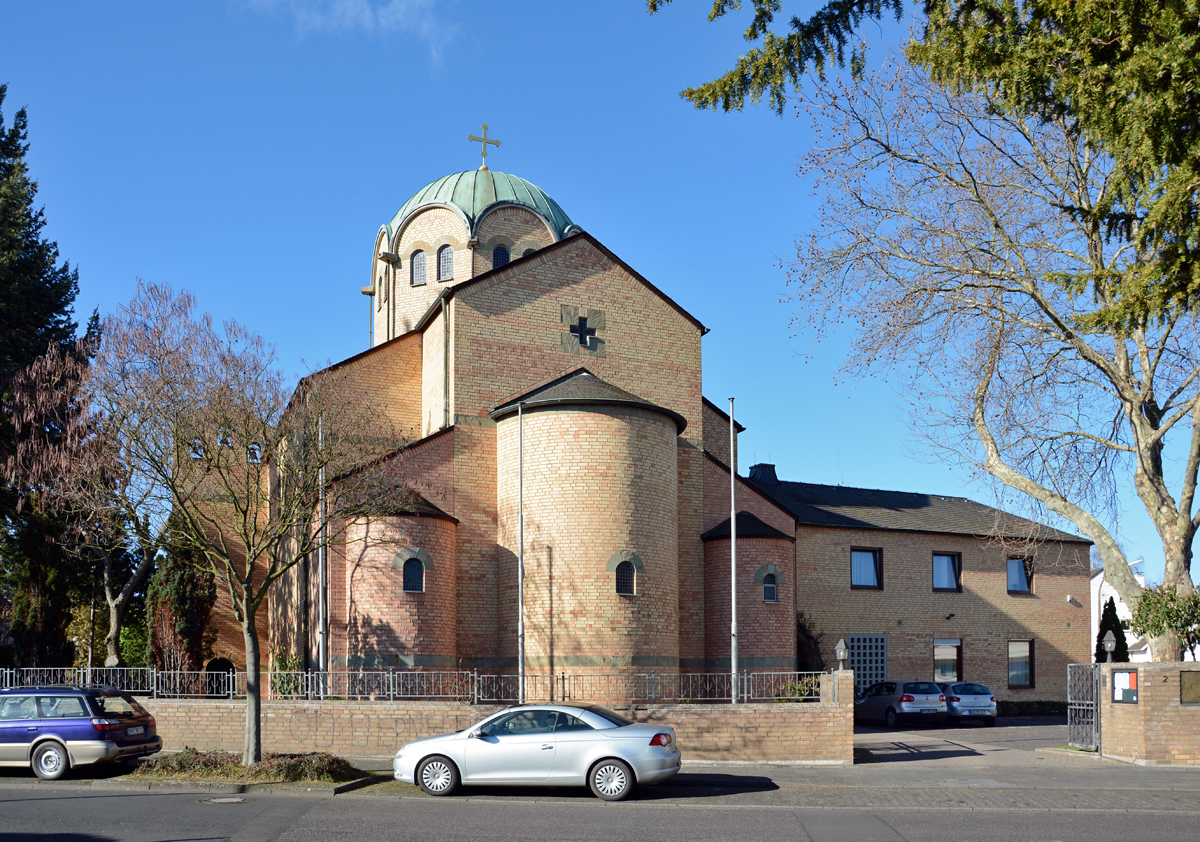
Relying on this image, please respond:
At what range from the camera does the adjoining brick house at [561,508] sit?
23.3 metres

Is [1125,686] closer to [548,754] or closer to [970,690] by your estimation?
[970,690]

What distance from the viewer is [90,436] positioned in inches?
740

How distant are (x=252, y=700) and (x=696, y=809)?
737cm

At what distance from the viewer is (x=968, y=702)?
2944cm

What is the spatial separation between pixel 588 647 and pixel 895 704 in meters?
10.8

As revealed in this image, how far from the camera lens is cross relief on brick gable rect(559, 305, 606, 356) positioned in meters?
27.4

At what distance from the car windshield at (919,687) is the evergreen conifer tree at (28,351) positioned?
2290 cm

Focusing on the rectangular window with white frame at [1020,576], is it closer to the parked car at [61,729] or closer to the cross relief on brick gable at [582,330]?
the cross relief on brick gable at [582,330]

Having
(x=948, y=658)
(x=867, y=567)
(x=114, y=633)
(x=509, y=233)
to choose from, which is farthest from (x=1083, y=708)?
(x=114, y=633)

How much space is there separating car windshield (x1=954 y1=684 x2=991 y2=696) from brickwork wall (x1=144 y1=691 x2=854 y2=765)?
12442mm

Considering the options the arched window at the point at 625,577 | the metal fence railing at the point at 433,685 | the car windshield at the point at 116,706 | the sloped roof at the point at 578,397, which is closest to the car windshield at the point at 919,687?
the metal fence railing at the point at 433,685

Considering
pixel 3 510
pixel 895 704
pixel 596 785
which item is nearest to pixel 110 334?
pixel 596 785

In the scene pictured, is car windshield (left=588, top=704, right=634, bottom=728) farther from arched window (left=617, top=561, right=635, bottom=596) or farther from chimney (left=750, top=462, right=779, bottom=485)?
chimney (left=750, top=462, right=779, bottom=485)

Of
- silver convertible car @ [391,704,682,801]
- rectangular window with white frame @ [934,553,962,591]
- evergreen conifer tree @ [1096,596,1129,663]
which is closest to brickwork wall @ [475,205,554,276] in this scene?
rectangular window with white frame @ [934,553,962,591]
